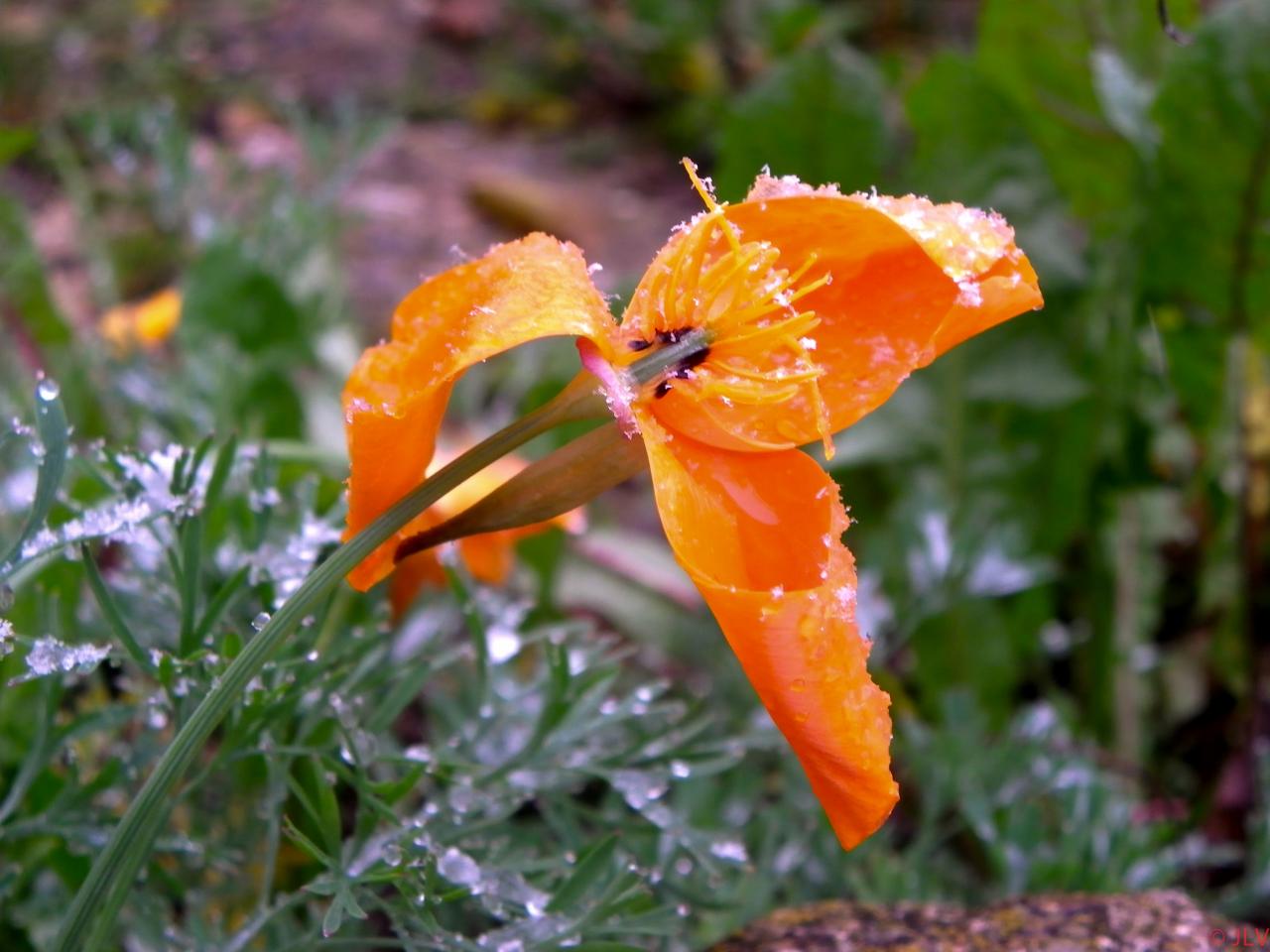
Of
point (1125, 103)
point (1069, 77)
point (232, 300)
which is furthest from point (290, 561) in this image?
point (1069, 77)

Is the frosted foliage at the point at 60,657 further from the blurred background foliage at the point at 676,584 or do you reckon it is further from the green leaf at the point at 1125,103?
the green leaf at the point at 1125,103

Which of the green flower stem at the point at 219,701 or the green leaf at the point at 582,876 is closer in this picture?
the green flower stem at the point at 219,701

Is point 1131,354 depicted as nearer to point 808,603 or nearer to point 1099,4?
point 1099,4

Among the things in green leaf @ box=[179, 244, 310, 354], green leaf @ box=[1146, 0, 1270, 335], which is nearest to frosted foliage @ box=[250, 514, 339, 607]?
green leaf @ box=[179, 244, 310, 354]

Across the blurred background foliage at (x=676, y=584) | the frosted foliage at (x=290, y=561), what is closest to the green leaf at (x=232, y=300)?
the blurred background foliage at (x=676, y=584)

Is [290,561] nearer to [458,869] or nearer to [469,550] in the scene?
[458,869]

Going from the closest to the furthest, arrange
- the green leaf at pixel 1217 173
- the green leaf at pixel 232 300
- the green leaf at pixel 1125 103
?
the green leaf at pixel 1217 173, the green leaf at pixel 1125 103, the green leaf at pixel 232 300
